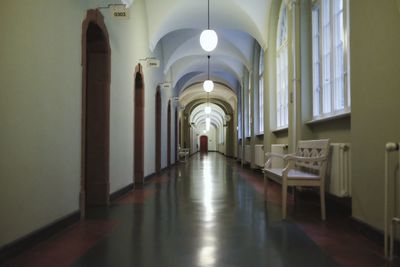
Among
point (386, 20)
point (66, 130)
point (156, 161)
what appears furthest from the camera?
point (156, 161)

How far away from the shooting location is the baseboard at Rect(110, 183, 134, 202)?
19.1ft

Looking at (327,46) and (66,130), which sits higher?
(327,46)

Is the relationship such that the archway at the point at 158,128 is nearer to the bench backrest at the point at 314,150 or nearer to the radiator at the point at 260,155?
the radiator at the point at 260,155

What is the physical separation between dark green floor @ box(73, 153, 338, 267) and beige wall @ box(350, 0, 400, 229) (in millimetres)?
719

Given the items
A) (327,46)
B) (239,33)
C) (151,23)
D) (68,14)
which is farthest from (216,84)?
(68,14)

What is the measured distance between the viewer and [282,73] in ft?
27.4

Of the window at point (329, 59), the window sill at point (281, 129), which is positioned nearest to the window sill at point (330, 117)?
the window at point (329, 59)

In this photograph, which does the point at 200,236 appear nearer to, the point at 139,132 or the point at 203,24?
the point at 139,132

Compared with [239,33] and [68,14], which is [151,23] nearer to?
[239,33]

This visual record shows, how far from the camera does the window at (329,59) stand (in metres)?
4.67

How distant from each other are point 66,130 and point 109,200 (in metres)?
1.96

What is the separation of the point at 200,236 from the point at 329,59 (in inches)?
129

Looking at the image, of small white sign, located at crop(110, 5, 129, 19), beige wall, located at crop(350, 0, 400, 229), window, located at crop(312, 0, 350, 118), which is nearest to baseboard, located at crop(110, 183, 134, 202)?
small white sign, located at crop(110, 5, 129, 19)

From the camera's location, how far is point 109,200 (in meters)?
5.53
